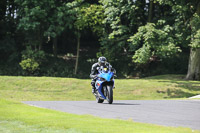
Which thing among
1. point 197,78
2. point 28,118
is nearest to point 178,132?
point 28,118

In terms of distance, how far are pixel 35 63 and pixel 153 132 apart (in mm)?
31382

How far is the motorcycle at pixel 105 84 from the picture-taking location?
594 inches

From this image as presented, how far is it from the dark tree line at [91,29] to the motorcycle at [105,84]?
15.2 metres

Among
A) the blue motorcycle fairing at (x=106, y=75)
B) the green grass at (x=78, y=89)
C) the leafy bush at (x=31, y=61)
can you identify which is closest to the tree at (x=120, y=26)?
the leafy bush at (x=31, y=61)

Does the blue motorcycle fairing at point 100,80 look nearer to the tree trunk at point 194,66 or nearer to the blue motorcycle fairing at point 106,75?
the blue motorcycle fairing at point 106,75

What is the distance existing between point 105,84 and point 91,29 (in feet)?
78.6

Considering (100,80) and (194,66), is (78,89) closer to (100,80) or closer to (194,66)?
(100,80)

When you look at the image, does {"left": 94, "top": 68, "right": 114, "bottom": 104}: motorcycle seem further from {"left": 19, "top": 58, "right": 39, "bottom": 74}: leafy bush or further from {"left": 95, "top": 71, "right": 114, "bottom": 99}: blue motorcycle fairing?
{"left": 19, "top": 58, "right": 39, "bottom": 74}: leafy bush

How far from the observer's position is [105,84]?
15555mm

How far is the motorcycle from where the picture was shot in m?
15.1

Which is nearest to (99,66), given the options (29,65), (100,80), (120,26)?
(100,80)

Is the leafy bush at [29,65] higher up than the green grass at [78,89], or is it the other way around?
the leafy bush at [29,65]

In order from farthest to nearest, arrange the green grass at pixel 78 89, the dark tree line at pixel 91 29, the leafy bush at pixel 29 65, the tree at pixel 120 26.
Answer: the leafy bush at pixel 29 65, the tree at pixel 120 26, the dark tree line at pixel 91 29, the green grass at pixel 78 89

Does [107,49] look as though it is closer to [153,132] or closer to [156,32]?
[156,32]
